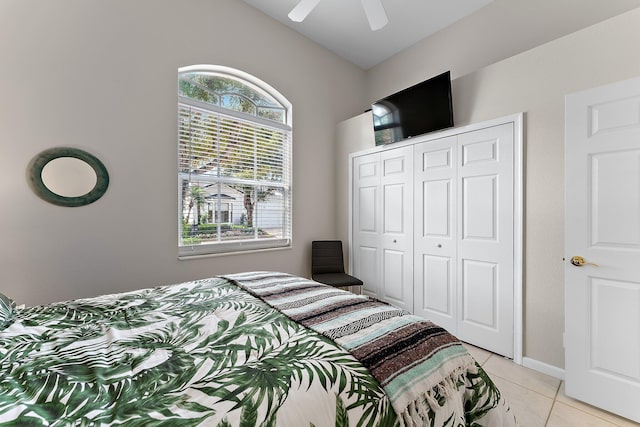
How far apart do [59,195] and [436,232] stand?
317 cm

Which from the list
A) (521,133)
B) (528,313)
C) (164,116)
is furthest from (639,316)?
(164,116)

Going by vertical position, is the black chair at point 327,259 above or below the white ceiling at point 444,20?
below

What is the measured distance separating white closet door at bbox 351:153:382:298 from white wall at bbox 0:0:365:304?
4.30ft

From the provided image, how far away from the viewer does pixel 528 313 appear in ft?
7.08

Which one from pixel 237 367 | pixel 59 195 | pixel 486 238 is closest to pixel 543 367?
pixel 486 238

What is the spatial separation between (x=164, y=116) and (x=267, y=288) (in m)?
1.85

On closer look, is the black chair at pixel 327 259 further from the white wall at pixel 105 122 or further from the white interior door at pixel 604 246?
the white interior door at pixel 604 246

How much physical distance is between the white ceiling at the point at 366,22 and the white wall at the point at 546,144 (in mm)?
1136

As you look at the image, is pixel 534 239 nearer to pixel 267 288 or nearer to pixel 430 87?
pixel 430 87

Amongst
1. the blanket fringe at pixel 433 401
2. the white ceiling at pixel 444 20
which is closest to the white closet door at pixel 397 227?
the white ceiling at pixel 444 20

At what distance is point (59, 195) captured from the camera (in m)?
2.00

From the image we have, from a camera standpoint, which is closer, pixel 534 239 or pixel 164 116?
pixel 534 239

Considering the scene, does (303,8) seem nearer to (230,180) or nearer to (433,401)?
(230,180)

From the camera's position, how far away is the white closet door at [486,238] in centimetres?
226
